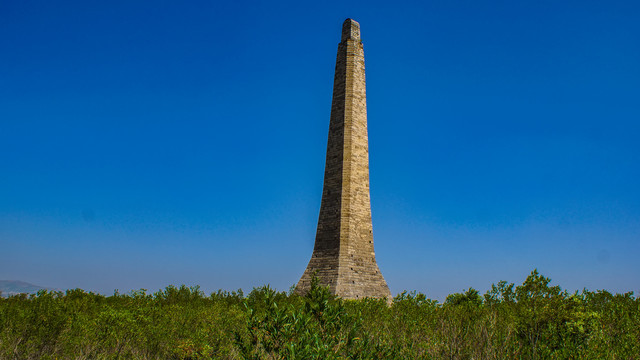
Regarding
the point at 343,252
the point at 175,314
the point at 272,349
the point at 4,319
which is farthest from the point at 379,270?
the point at 272,349

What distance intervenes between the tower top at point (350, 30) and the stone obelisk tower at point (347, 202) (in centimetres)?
10

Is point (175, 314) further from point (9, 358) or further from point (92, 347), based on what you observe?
point (9, 358)

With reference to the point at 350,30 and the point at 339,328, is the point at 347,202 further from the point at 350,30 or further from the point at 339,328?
the point at 339,328

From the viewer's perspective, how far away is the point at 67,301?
35.5 feet

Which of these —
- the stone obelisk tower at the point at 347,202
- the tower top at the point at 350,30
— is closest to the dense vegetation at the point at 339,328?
the stone obelisk tower at the point at 347,202

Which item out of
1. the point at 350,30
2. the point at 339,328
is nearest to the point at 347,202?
the point at 350,30

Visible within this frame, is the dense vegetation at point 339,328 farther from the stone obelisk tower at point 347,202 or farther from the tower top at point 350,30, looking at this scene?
the tower top at point 350,30

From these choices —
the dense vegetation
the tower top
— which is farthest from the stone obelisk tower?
the dense vegetation

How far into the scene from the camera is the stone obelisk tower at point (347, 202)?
1838 centimetres

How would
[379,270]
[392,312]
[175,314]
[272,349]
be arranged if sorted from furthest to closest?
1. [379,270]
2. [392,312]
3. [175,314]
4. [272,349]

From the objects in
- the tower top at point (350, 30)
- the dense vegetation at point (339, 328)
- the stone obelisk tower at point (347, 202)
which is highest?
the tower top at point (350, 30)

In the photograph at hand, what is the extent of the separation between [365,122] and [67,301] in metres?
14.0

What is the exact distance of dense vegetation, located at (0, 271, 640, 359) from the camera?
605 cm

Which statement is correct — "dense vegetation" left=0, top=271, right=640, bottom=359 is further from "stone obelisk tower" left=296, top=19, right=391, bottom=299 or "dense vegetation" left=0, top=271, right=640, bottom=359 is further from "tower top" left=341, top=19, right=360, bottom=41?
"tower top" left=341, top=19, right=360, bottom=41
